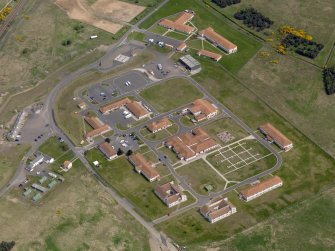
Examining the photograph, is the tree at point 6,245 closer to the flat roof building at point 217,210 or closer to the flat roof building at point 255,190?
the flat roof building at point 217,210

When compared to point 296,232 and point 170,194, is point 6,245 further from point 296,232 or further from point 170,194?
point 296,232

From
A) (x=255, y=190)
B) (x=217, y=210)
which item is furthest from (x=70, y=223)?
(x=255, y=190)

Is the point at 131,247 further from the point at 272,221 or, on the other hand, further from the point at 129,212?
the point at 272,221

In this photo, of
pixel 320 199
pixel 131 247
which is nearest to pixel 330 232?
pixel 320 199

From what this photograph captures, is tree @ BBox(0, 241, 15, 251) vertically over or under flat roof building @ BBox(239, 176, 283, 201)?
under

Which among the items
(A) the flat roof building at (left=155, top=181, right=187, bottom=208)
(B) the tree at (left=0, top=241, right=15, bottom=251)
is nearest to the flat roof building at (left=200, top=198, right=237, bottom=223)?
(A) the flat roof building at (left=155, top=181, right=187, bottom=208)

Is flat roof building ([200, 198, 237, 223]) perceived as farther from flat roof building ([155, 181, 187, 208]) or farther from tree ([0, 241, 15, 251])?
tree ([0, 241, 15, 251])

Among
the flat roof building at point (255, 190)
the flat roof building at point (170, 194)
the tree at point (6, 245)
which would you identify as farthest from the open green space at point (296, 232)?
the tree at point (6, 245)
